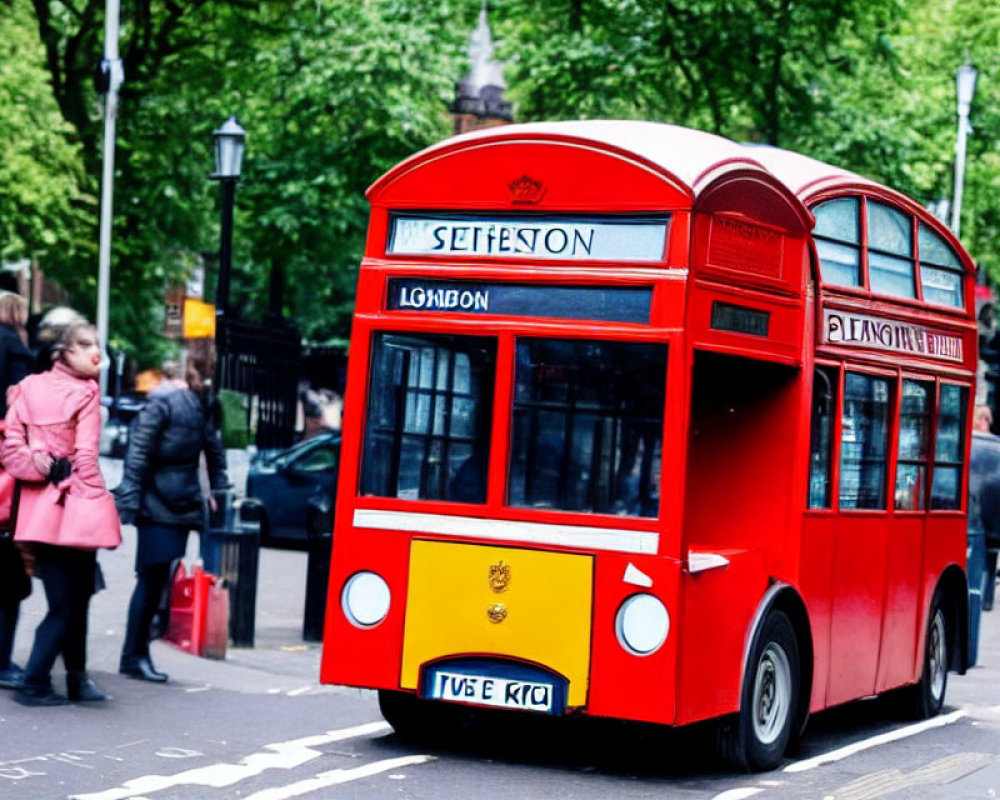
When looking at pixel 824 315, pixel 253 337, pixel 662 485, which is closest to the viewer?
pixel 662 485

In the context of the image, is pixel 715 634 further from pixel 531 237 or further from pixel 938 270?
pixel 938 270

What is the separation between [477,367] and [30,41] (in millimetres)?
26892

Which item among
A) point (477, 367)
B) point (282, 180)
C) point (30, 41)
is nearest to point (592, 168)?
point (477, 367)

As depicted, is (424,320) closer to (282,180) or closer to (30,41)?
(282,180)

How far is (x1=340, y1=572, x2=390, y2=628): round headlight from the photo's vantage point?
9.32 metres

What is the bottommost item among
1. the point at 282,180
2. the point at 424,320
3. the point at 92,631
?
the point at 92,631

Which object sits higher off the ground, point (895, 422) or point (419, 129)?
point (419, 129)

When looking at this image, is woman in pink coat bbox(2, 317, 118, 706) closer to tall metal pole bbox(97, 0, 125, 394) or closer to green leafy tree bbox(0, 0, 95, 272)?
tall metal pole bbox(97, 0, 125, 394)

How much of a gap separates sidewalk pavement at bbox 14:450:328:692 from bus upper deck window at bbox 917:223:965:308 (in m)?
4.29

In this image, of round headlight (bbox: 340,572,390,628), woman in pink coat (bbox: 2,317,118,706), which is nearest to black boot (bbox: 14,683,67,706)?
woman in pink coat (bbox: 2,317,118,706)

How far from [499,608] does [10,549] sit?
8.67ft

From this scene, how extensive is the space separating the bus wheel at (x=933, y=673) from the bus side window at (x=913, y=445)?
0.82m

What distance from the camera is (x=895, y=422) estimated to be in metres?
11.1

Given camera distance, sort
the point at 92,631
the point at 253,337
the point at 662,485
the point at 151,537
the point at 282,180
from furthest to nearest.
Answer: the point at 282,180 < the point at 253,337 < the point at 92,631 < the point at 151,537 < the point at 662,485
